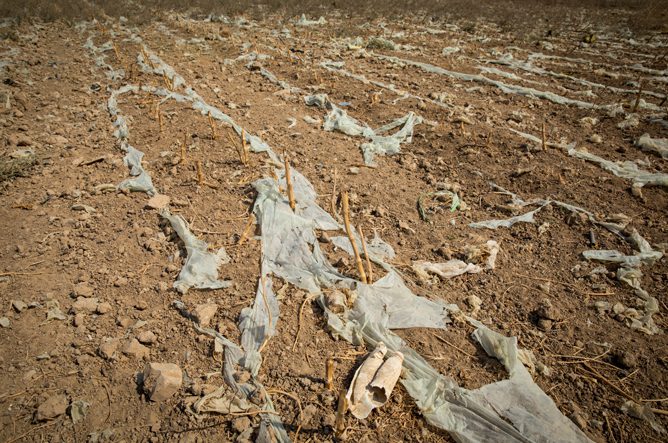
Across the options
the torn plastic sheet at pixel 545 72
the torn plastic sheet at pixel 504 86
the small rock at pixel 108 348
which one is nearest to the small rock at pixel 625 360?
the small rock at pixel 108 348

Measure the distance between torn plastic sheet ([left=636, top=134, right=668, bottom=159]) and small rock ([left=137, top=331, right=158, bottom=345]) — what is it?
460 centimetres

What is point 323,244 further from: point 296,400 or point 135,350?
point 135,350

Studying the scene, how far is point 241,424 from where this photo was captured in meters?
1.56

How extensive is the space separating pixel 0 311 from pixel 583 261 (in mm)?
3654

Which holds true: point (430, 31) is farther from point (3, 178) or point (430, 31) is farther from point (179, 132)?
point (3, 178)

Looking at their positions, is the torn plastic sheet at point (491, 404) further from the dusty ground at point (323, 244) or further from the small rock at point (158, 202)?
the small rock at point (158, 202)

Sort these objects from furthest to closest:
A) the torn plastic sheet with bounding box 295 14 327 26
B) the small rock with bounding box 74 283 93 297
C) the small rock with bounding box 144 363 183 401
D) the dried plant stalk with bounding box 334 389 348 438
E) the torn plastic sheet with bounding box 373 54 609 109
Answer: the torn plastic sheet with bounding box 295 14 327 26
the torn plastic sheet with bounding box 373 54 609 109
the small rock with bounding box 74 283 93 297
the small rock with bounding box 144 363 183 401
the dried plant stalk with bounding box 334 389 348 438

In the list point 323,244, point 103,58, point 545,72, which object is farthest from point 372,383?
point 103,58

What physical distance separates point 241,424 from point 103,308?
1.08 m

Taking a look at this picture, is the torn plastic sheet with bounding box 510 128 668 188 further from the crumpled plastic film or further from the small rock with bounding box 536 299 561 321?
the crumpled plastic film

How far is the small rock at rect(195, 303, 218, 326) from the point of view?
1961 mm

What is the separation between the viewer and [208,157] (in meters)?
3.32

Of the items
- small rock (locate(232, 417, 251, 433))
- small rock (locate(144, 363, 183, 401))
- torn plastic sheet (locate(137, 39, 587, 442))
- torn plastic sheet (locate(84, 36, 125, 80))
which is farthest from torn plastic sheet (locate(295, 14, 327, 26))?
small rock (locate(232, 417, 251, 433))

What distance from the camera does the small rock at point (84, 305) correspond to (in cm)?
201
